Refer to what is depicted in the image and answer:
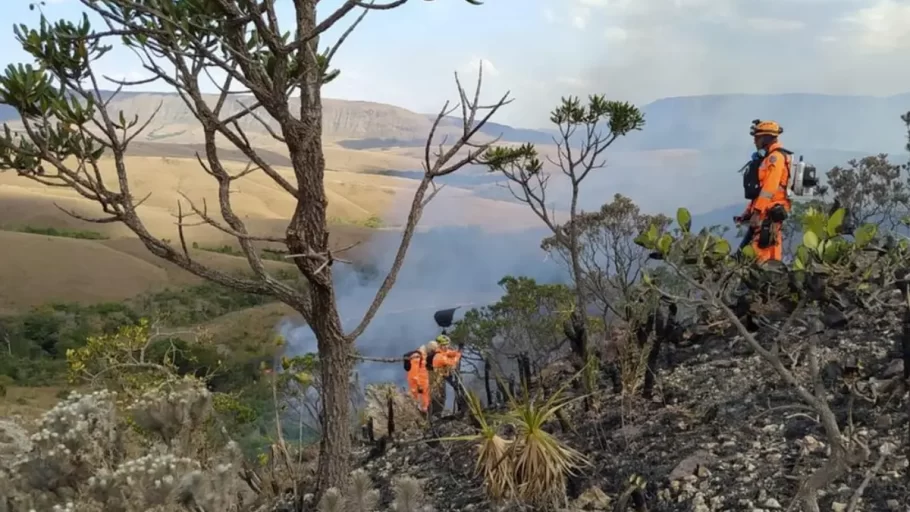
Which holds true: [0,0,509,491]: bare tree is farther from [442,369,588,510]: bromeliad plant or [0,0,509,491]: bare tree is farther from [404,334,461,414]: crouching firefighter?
[404,334,461,414]: crouching firefighter

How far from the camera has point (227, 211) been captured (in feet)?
14.4

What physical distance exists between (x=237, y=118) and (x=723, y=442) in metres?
3.07

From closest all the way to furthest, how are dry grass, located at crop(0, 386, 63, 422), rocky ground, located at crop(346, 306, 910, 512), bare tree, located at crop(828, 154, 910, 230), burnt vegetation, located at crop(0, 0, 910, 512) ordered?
burnt vegetation, located at crop(0, 0, 910, 512)
rocky ground, located at crop(346, 306, 910, 512)
bare tree, located at crop(828, 154, 910, 230)
dry grass, located at crop(0, 386, 63, 422)

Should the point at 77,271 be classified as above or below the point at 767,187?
below

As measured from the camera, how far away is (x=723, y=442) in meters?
4.21

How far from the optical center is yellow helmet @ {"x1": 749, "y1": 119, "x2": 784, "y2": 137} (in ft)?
20.7

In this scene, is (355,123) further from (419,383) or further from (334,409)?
(334,409)

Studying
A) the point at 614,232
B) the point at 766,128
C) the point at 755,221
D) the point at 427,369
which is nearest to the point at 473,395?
the point at 427,369

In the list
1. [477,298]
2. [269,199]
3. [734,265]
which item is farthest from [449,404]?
[269,199]

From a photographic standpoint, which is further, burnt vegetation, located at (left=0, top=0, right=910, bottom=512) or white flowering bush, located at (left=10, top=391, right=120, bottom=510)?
white flowering bush, located at (left=10, top=391, right=120, bottom=510)

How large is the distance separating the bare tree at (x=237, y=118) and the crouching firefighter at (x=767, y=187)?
9.99ft

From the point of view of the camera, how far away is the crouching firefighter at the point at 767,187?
6211mm

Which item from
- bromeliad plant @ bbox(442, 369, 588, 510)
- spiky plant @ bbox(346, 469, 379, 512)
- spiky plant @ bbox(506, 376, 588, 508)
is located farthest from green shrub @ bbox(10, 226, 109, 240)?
spiky plant @ bbox(506, 376, 588, 508)

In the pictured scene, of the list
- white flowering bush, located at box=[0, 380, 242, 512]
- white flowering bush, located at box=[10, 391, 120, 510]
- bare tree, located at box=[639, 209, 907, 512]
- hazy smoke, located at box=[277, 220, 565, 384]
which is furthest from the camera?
hazy smoke, located at box=[277, 220, 565, 384]
